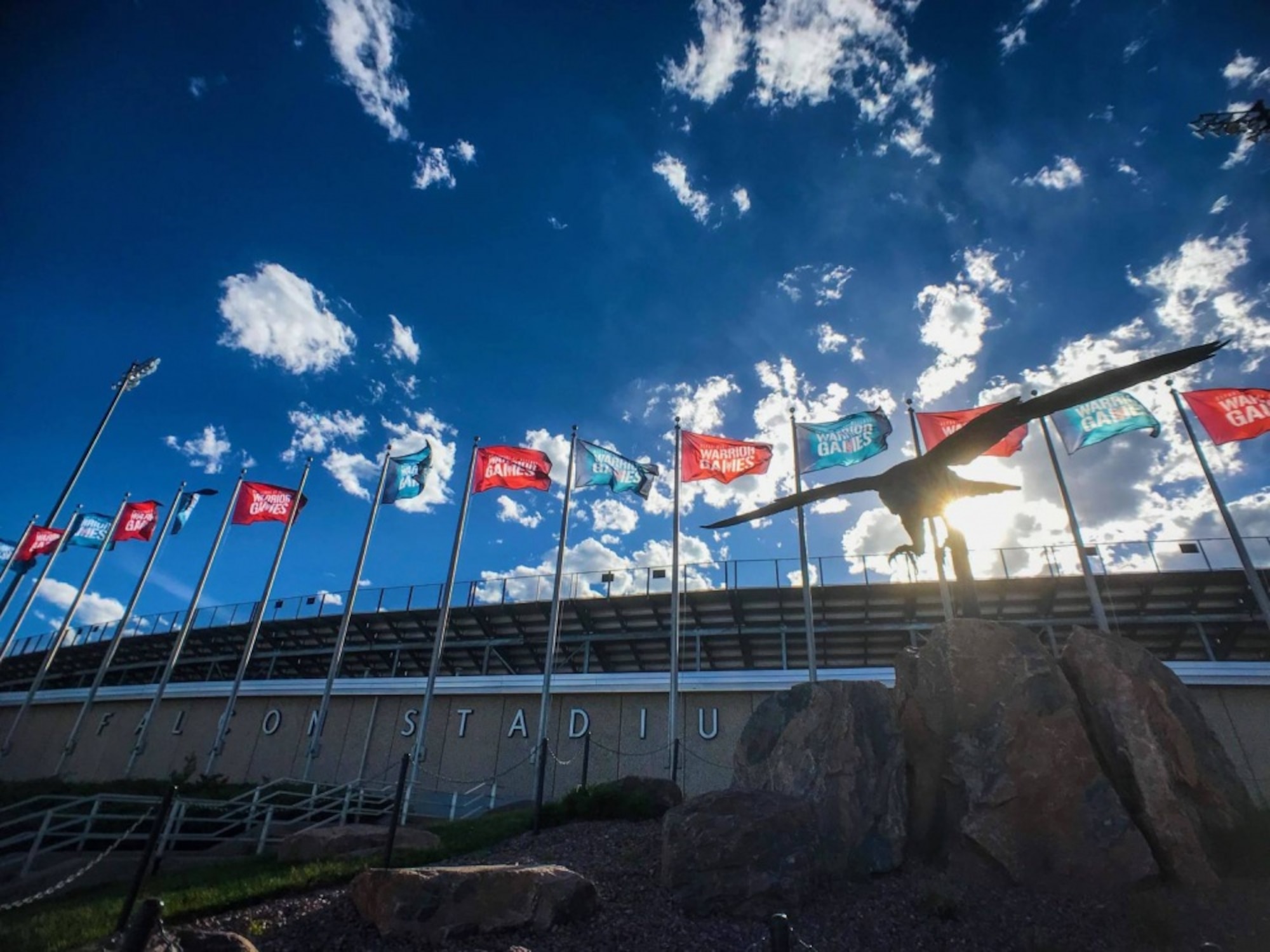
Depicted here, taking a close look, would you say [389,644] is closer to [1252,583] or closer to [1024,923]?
[1024,923]

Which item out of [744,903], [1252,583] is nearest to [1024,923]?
[744,903]

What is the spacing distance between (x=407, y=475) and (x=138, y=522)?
13474 mm

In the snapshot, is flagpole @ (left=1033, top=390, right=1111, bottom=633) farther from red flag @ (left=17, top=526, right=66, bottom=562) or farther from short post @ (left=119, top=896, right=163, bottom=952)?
red flag @ (left=17, top=526, right=66, bottom=562)

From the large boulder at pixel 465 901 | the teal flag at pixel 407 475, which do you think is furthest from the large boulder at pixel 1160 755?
the teal flag at pixel 407 475

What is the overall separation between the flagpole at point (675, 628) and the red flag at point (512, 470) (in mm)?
4250

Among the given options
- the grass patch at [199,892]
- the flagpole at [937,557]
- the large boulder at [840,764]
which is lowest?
the grass patch at [199,892]

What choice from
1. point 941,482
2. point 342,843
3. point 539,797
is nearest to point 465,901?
point 539,797

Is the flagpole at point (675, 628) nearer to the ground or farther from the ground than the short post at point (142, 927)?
farther from the ground

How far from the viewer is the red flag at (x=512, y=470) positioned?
67.3 feet

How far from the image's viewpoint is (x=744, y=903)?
703 centimetres

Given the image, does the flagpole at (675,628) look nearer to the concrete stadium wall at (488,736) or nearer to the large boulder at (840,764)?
the concrete stadium wall at (488,736)

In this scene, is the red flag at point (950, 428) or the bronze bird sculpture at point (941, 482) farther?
the red flag at point (950, 428)

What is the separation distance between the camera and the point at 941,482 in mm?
11930

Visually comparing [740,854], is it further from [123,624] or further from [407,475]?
[123,624]
